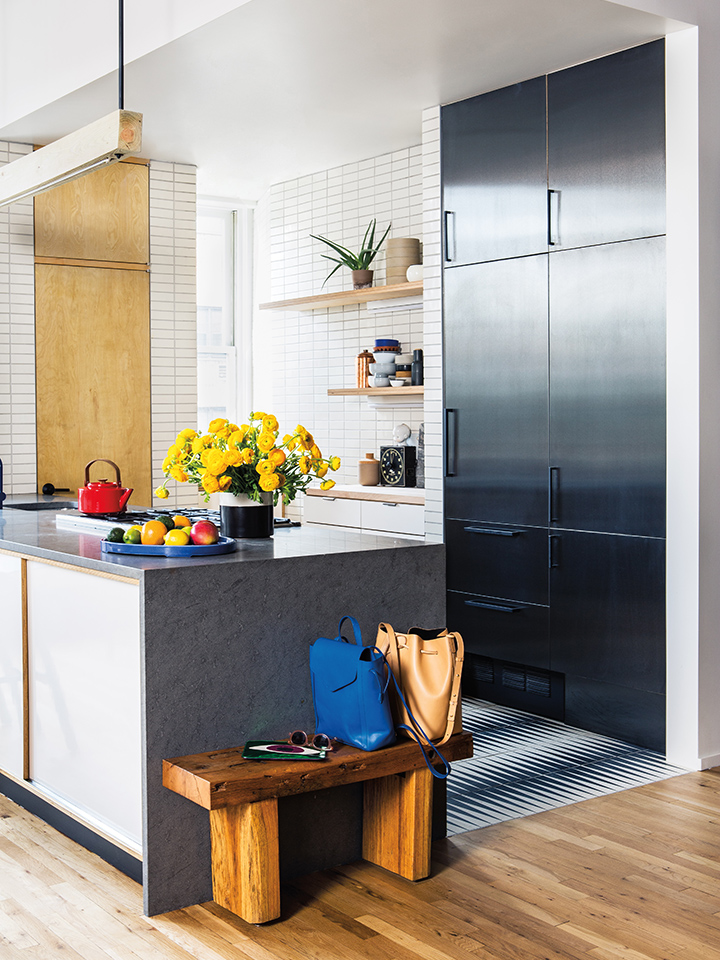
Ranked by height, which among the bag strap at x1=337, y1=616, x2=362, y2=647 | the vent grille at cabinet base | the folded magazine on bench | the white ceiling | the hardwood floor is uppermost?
the white ceiling

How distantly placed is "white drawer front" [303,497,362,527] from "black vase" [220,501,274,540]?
7.85 feet

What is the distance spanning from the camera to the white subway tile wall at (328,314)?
609 cm

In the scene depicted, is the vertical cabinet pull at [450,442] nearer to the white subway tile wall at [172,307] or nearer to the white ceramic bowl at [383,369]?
the white ceramic bowl at [383,369]

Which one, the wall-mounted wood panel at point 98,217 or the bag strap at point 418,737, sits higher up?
the wall-mounted wood panel at point 98,217

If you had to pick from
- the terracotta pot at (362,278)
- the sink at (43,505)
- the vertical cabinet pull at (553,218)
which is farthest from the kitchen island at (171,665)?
the terracotta pot at (362,278)

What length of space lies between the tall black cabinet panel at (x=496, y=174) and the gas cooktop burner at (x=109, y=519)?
70.0 inches

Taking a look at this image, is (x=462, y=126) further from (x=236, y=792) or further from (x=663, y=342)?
(x=236, y=792)

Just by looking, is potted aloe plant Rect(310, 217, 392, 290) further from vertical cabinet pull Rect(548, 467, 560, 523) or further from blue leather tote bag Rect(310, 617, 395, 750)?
blue leather tote bag Rect(310, 617, 395, 750)

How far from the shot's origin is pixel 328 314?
6.70 meters

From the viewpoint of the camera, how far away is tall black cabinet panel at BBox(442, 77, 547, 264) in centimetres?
457

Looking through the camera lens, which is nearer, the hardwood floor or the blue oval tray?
the hardwood floor

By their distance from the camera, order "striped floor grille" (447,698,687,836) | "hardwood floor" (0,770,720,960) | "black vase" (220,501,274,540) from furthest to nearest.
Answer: "striped floor grille" (447,698,687,836)
"black vase" (220,501,274,540)
"hardwood floor" (0,770,720,960)

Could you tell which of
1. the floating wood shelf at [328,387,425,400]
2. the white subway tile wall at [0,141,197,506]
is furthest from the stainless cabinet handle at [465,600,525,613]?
the white subway tile wall at [0,141,197,506]

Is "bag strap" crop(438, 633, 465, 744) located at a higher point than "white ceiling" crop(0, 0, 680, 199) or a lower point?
lower
